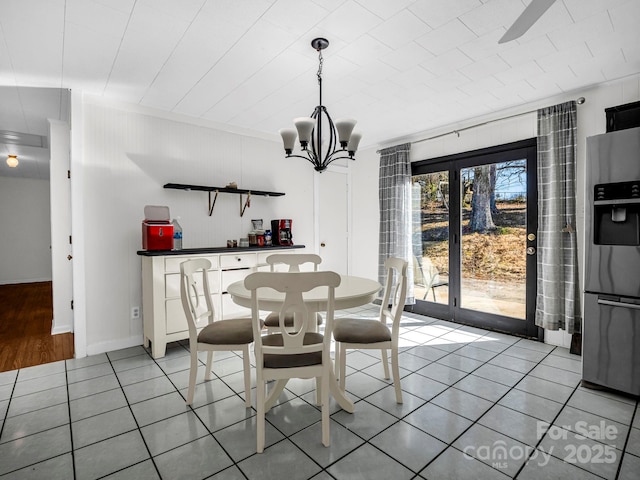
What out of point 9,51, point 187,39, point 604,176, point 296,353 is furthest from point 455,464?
point 9,51

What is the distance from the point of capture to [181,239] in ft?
11.2

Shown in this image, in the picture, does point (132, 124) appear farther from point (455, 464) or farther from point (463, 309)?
point (463, 309)

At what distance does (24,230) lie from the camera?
23.5 feet

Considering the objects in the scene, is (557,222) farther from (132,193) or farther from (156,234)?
(132,193)

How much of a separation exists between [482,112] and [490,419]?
9.99 feet

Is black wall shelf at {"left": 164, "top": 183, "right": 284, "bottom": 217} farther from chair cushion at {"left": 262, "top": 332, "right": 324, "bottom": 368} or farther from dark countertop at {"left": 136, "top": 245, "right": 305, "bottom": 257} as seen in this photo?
chair cushion at {"left": 262, "top": 332, "right": 324, "bottom": 368}

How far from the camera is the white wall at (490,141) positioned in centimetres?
290

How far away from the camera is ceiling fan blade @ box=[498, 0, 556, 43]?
1.23 meters

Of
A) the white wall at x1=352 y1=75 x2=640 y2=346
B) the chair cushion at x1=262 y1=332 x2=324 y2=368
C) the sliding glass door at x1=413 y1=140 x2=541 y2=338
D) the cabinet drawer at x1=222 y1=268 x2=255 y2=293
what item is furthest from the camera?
the sliding glass door at x1=413 y1=140 x2=541 y2=338

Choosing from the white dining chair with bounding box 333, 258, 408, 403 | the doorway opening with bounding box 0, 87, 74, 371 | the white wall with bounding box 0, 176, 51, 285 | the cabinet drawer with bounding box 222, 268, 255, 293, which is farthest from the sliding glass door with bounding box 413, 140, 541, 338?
the white wall with bounding box 0, 176, 51, 285

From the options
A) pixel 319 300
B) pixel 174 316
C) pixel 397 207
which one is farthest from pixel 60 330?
pixel 397 207

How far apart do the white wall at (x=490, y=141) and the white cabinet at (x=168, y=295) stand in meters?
2.34

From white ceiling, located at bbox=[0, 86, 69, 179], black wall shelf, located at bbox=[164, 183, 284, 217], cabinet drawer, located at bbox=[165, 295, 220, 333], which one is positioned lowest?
cabinet drawer, located at bbox=[165, 295, 220, 333]

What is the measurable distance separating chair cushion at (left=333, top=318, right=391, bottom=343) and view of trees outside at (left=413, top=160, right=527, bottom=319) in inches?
84.0
